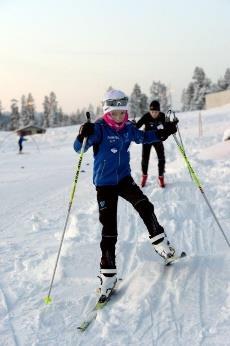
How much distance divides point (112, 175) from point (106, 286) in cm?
129

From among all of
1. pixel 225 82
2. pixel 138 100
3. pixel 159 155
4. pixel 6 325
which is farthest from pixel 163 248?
pixel 225 82

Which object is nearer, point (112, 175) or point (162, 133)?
point (112, 175)

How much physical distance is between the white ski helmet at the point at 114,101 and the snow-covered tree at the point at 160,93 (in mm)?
100547

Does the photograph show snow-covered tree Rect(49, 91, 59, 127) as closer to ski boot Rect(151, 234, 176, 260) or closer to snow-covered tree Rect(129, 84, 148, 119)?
snow-covered tree Rect(129, 84, 148, 119)

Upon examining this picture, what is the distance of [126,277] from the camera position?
18.6 ft

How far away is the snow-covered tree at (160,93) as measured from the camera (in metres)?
110

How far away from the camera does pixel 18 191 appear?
14172 millimetres

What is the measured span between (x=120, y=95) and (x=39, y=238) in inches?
144

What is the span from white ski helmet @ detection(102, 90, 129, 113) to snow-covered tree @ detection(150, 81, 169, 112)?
3959 inches

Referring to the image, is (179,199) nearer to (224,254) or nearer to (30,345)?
(224,254)

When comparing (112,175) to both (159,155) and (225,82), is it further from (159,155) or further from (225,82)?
(225,82)

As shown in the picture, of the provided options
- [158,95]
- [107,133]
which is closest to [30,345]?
[107,133]

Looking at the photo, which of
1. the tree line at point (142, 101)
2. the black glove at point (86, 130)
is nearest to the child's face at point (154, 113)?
the black glove at point (86, 130)

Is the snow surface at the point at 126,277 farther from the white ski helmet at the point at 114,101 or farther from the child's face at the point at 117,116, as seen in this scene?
the white ski helmet at the point at 114,101
